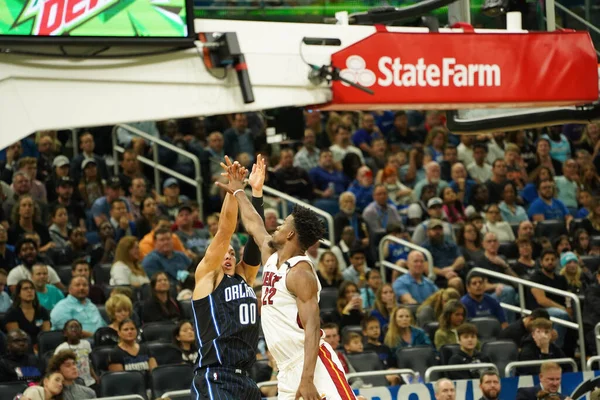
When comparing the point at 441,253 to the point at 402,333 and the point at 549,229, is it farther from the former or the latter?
the point at 402,333

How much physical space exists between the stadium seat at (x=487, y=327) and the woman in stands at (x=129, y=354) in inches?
154

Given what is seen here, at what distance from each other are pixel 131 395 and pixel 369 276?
14.1 feet

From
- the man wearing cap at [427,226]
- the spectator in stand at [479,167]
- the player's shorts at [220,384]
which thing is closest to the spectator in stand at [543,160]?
the spectator in stand at [479,167]

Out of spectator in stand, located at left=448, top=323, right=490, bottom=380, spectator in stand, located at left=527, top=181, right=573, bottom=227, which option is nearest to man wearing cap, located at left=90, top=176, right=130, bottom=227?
spectator in stand, located at left=448, top=323, right=490, bottom=380

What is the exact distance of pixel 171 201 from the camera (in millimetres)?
14906

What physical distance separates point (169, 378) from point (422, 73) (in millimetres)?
4284

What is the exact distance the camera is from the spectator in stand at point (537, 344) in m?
12.2

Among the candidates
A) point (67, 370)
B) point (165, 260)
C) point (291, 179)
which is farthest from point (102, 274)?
point (291, 179)

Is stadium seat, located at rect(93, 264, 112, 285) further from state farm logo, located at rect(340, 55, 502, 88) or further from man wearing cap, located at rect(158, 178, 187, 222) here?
state farm logo, located at rect(340, 55, 502, 88)

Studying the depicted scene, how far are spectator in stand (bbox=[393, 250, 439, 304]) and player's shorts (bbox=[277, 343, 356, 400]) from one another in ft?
20.5

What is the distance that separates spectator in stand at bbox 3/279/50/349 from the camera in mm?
11172

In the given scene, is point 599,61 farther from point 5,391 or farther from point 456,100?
point 5,391

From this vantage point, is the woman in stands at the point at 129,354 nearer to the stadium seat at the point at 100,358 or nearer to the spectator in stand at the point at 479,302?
the stadium seat at the point at 100,358

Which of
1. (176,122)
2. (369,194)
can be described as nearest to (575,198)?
(369,194)
